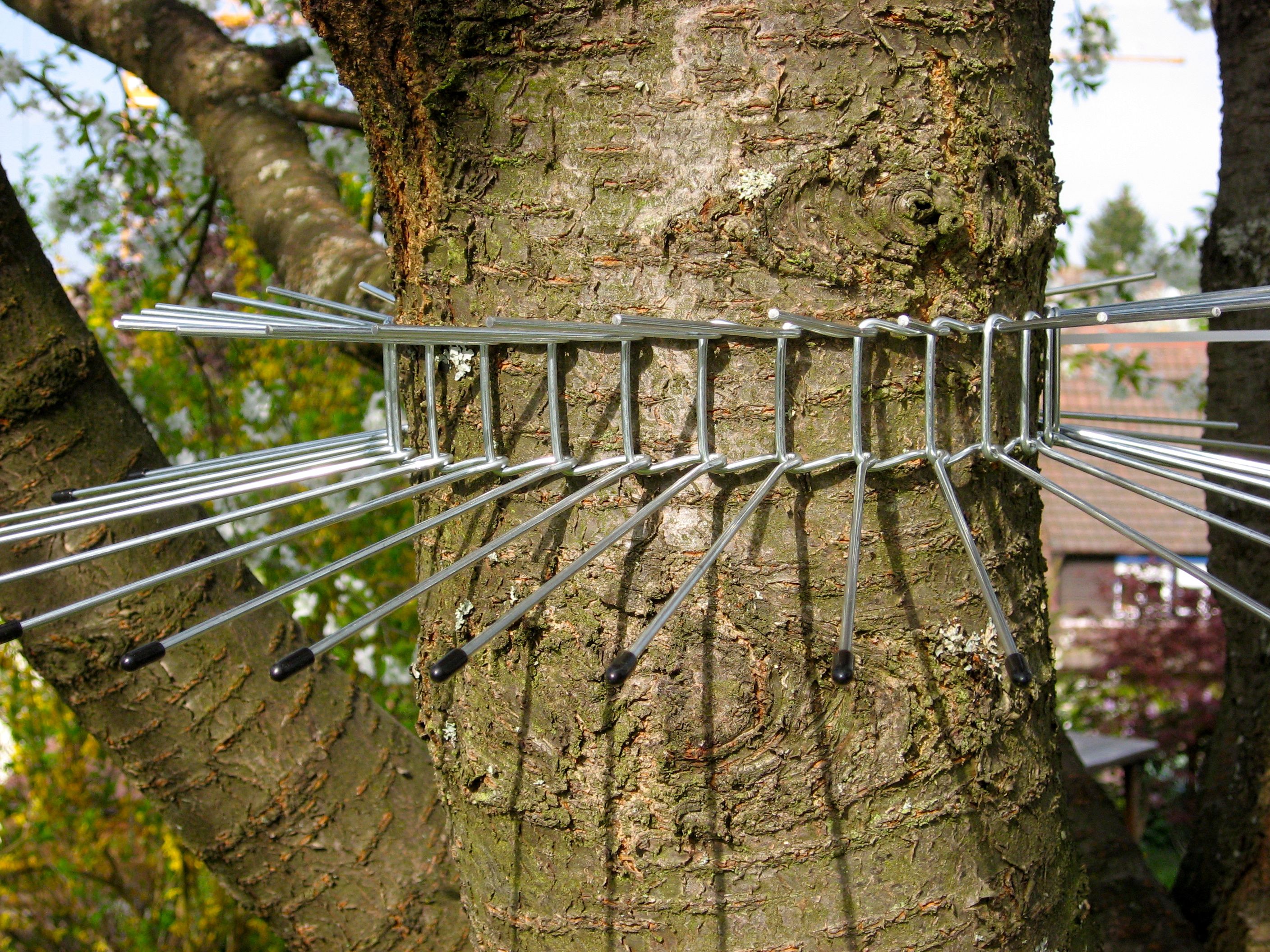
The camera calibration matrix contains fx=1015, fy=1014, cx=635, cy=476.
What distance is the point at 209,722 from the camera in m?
1.03

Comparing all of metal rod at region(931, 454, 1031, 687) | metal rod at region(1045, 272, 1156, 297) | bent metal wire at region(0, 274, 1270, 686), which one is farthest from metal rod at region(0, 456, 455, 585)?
metal rod at region(1045, 272, 1156, 297)

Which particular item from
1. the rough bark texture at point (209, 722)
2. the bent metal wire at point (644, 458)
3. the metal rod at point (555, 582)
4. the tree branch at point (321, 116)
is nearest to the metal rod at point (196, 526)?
the bent metal wire at point (644, 458)

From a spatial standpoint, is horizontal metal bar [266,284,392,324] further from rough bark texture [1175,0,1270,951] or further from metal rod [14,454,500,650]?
rough bark texture [1175,0,1270,951]

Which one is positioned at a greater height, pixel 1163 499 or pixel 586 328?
pixel 586 328

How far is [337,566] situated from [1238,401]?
5.28 ft

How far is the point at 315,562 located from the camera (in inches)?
105

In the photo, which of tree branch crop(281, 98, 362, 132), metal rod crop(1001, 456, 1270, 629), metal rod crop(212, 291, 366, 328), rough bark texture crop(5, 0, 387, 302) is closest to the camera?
metal rod crop(1001, 456, 1270, 629)

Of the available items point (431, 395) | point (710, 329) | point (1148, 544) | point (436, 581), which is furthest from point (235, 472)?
point (1148, 544)

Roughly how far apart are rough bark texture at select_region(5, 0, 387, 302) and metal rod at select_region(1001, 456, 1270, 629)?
4.18 ft

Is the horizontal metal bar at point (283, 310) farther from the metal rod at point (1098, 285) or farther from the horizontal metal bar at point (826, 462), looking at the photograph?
the metal rod at point (1098, 285)

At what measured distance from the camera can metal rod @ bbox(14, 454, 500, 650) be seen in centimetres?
52

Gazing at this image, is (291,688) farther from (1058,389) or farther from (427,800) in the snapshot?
(1058,389)

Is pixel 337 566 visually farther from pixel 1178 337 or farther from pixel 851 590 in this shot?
pixel 1178 337

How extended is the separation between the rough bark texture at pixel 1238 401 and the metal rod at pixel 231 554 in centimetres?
135
